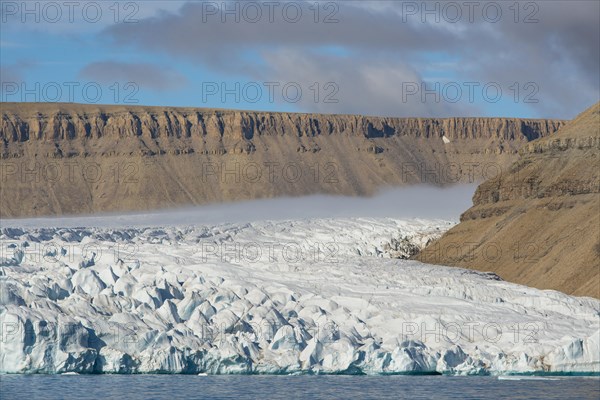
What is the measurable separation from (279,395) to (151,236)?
35196mm

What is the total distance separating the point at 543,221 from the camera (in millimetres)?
98500

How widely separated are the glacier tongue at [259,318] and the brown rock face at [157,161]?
323 feet

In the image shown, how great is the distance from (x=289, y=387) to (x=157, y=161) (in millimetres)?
129814

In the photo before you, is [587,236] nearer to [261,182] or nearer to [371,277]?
[371,277]

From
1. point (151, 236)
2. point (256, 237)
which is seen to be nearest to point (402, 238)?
point (256, 237)

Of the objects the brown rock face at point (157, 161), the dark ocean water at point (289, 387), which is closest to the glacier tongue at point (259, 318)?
the dark ocean water at point (289, 387)

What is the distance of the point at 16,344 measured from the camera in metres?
56.1

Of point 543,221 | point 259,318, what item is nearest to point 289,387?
point 259,318

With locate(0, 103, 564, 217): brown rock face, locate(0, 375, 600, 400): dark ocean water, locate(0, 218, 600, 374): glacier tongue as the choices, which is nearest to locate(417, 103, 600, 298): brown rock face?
locate(0, 218, 600, 374): glacier tongue

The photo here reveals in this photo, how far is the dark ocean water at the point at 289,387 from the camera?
176ft

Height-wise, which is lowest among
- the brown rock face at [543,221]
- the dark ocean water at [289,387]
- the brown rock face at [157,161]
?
the dark ocean water at [289,387]

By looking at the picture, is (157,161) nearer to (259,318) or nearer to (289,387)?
(259,318)

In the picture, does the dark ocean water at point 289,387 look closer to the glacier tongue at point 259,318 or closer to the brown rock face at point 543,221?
the glacier tongue at point 259,318

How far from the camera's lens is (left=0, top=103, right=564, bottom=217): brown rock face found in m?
174
